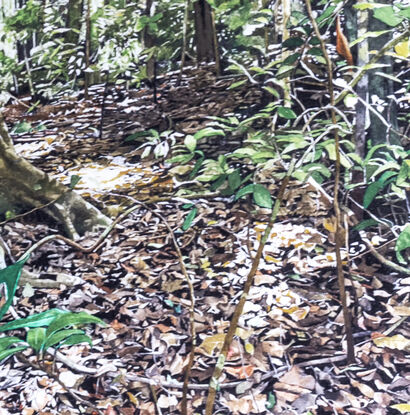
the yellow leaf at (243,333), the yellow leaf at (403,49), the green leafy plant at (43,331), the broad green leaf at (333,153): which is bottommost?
the yellow leaf at (243,333)

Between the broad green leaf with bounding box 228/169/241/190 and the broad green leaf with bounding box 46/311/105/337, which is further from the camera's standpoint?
the broad green leaf with bounding box 228/169/241/190

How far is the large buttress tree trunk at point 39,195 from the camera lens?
167 centimetres

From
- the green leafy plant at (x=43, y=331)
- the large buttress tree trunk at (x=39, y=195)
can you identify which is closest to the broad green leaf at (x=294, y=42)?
the large buttress tree trunk at (x=39, y=195)

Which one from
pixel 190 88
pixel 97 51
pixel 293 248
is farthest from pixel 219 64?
pixel 293 248

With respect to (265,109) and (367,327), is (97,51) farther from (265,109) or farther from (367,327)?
(367,327)

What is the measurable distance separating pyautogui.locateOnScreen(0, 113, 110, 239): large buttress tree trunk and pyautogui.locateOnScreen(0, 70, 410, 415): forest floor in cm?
4

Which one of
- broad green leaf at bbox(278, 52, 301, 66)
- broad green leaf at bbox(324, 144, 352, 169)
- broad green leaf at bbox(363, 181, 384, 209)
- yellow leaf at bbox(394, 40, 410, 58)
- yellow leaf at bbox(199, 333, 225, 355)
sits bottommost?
yellow leaf at bbox(199, 333, 225, 355)

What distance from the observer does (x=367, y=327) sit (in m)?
1.32

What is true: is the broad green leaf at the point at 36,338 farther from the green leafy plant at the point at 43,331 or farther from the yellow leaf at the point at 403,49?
the yellow leaf at the point at 403,49

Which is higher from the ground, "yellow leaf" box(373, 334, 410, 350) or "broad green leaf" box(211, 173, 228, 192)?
"broad green leaf" box(211, 173, 228, 192)

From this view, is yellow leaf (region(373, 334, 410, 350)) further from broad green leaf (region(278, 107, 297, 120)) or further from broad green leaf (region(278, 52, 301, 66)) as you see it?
broad green leaf (region(278, 52, 301, 66))

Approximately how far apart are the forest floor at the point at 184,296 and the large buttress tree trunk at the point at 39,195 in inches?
1.5

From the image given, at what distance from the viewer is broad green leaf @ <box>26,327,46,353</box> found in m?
0.92

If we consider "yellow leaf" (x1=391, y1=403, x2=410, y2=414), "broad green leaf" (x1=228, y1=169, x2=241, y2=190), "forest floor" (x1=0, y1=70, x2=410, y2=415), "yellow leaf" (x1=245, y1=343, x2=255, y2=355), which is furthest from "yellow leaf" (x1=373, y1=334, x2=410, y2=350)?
"broad green leaf" (x1=228, y1=169, x2=241, y2=190)
